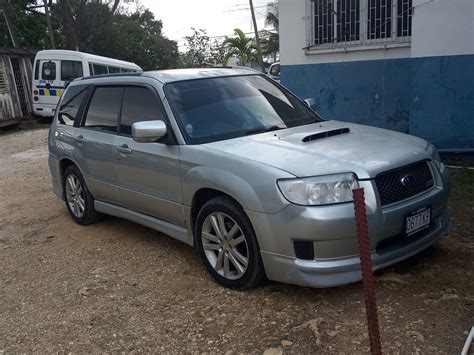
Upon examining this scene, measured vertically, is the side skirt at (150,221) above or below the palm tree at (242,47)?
below

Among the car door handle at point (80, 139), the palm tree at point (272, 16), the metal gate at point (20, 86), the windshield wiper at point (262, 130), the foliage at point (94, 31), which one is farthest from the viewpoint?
the palm tree at point (272, 16)

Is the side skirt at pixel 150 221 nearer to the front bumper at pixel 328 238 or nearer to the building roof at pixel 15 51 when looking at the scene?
the front bumper at pixel 328 238

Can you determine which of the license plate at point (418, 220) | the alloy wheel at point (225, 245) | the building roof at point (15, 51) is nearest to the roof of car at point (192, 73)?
the alloy wheel at point (225, 245)

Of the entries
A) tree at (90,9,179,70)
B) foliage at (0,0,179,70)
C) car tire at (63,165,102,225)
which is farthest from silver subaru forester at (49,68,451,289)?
tree at (90,9,179,70)

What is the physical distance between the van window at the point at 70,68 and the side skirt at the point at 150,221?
13.4 meters

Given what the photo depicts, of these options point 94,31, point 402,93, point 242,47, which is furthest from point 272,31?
point 402,93

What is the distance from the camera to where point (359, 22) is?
866 cm

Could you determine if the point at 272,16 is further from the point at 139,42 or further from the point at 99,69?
the point at 99,69

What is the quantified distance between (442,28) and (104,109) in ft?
15.5

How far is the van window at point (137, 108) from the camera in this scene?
4.45 m

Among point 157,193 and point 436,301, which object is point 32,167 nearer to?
point 157,193

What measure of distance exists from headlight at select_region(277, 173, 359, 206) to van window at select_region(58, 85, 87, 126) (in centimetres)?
330

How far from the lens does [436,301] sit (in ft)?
10.8

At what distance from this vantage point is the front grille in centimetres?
332
